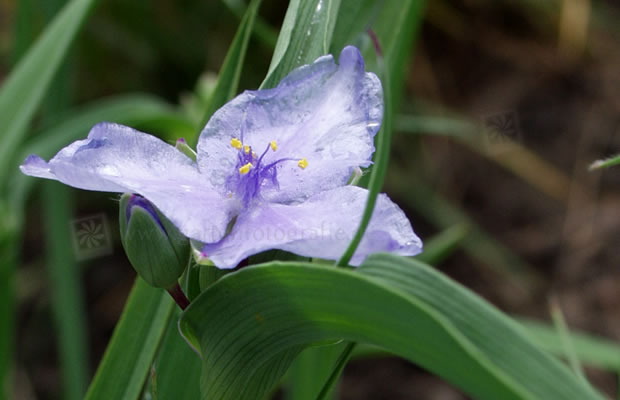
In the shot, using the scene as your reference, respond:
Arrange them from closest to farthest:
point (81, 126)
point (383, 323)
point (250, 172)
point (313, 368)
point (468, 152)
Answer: point (383, 323) < point (250, 172) < point (313, 368) < point (81, 126) < point (468, 152)

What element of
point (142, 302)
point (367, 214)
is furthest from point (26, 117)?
point (367, 214)

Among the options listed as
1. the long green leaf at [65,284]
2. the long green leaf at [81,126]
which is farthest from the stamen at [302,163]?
the long green leaf at [65,284]

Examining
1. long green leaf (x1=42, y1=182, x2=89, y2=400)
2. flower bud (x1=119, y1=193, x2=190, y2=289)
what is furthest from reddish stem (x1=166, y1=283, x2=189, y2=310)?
long green leaf (x1=42, y1=182, x2=89, y2=400)

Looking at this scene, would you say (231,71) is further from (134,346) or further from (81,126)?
(81,126)

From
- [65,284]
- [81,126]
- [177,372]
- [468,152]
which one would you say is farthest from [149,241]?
[468,152]

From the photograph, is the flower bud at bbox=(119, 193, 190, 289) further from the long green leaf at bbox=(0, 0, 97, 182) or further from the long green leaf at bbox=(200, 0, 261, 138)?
the long green leaf at bbox=(0, 0, 97, 182)

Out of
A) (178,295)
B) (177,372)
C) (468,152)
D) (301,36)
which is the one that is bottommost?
(468,152)
